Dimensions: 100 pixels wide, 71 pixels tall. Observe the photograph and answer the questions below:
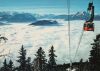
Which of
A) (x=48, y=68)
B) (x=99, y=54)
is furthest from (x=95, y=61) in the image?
(x=48, y=68)

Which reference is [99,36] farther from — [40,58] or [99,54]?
[40,58]

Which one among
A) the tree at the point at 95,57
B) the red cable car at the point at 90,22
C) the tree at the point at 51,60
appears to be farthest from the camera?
the tree at the point at 51,60

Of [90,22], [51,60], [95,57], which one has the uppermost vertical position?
[90,22]

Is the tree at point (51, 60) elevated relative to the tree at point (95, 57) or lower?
→ lower

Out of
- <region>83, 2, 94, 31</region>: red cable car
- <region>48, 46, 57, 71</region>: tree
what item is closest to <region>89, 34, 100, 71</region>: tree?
<region>48, 46, 57, 71</region>: tree

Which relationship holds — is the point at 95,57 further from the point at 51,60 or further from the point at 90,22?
the point at 90,22

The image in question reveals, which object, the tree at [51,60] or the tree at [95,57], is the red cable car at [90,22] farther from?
the tree at [51,60]

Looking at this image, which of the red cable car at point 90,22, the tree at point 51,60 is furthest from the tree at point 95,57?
the red cable car at point 90,22

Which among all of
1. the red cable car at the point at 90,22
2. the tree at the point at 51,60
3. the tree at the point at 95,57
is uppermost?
the red cable car at the point at 90,22

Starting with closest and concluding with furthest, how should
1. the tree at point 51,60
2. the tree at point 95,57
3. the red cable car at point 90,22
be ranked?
the red cable car at point 90,22 → the tree at point 95,57 → the tree at point 51,60

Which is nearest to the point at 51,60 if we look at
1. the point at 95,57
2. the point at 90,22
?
the point at 95,57

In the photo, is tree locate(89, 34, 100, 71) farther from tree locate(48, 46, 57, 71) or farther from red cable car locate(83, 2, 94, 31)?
red cable car locate(83, 2, 94, 31)
